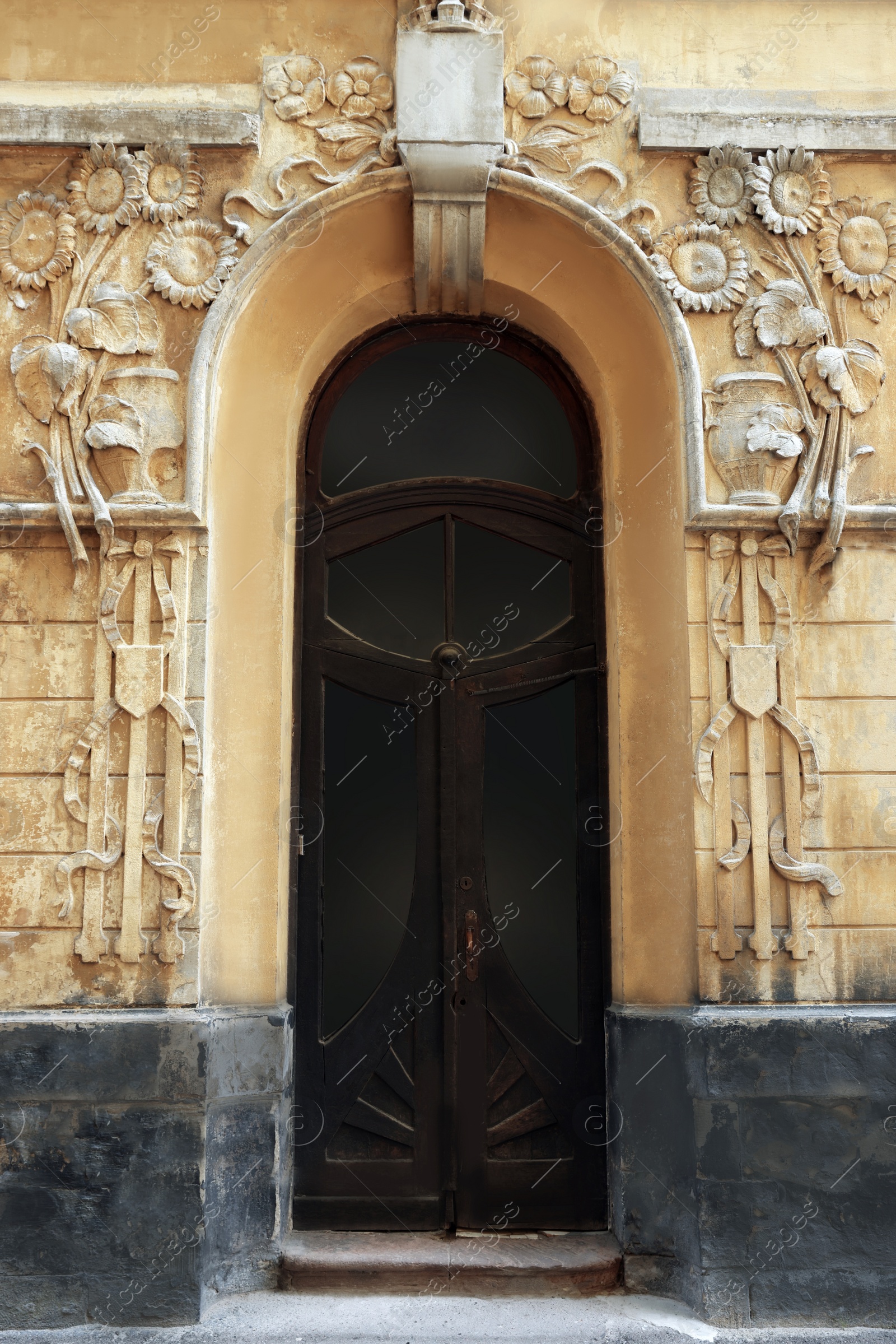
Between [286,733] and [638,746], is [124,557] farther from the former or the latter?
[638,746]

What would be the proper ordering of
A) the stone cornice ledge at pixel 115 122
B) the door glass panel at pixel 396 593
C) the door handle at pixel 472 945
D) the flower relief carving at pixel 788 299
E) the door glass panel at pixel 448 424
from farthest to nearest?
the door glass panel at pixel 448 424 < the door glass panel at pixel 396 593 < the door handle at pixel 472 945 < the stone cornice ledge at pixel 115 122 < the flower relief carving at pixel 788 299

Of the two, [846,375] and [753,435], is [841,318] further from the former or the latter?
[753,435]

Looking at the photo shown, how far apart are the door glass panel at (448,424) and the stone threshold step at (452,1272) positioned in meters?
Result: 3.69

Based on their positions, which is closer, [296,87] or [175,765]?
→ [175,765]

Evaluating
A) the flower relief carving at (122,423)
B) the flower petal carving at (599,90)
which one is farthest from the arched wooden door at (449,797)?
the flower petal carving at (599,90)

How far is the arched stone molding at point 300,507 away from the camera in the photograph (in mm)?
5289

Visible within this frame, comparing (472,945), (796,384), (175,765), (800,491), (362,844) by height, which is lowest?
(472,945)

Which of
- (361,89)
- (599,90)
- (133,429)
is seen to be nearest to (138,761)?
(133,429)

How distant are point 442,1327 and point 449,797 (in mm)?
2315

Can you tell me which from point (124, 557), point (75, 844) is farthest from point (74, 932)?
point (124, 557)

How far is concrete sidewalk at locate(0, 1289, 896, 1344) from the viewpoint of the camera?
4570 millimetres

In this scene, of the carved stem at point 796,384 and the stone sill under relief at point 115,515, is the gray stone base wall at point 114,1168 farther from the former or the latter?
the carved stem at point 796,384

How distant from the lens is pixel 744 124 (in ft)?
18.1

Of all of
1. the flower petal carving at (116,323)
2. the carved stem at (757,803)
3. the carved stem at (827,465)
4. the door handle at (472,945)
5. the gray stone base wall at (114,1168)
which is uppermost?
the flower petal carving at (116,323)
